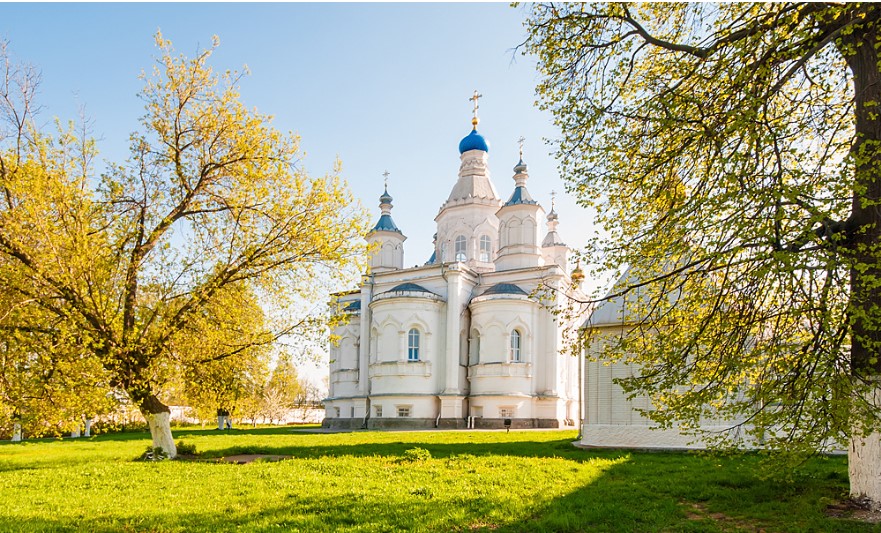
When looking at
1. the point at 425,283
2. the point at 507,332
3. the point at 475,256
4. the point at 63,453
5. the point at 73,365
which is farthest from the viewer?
the point at 475,256

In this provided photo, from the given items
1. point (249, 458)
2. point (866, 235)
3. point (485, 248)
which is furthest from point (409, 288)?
point (866, 235)

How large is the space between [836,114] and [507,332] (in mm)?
24918

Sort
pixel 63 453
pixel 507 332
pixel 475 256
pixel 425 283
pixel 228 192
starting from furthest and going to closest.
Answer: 1. pixel 475 256
2. pixel 425 283
3. pixel 507 332
4. pixel 63 453
5. pixel 228 192

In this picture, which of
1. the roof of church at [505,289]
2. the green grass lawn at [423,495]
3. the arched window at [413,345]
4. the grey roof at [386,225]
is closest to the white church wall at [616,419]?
the green grass lawn at [423,495]

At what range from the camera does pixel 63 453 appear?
1647cm

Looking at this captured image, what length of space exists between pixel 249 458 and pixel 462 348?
2048cm

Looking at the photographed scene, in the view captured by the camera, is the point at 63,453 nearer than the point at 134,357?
No

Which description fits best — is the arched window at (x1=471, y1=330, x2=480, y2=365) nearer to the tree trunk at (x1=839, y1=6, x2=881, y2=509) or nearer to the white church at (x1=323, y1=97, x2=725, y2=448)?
the white church at (x1=323, y1=97, x2=725, y2=448)

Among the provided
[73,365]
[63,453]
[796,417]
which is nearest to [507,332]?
[63,453]

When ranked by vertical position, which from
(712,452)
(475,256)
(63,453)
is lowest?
(63,453)

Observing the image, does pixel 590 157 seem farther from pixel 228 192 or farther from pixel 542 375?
pixel 542 375

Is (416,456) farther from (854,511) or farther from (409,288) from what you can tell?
(409,288)

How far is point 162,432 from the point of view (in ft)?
43.4

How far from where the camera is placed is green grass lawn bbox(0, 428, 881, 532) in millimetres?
7051
